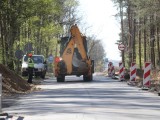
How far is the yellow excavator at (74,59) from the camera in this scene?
3359 centimetres

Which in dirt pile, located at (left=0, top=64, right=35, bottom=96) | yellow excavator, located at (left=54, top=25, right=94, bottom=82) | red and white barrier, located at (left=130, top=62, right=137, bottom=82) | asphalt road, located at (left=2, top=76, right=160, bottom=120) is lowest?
asphalt road, located at (left=2, top=76, right=160, bottom=120)

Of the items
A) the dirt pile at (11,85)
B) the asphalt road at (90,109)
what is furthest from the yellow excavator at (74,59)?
the asphalt road at (90,109)

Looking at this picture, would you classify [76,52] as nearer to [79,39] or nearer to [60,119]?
[79,39]

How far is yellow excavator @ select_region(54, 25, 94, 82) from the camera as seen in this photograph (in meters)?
33.6

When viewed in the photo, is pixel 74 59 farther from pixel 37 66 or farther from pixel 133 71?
pixel 37 66

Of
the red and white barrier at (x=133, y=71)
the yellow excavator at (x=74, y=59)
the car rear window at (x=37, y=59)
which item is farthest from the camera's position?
the car rear window at (x=37, y=59)

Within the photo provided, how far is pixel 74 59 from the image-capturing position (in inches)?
1323

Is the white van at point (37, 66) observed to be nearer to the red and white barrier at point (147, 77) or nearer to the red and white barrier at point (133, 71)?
the red and white barrier at point (133, 71)

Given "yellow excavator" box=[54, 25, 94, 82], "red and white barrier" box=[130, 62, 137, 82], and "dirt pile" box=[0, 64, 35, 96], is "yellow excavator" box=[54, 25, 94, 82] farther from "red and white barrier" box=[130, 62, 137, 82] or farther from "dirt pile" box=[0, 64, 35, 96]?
"dirt pile" box=[0, 64, 35, 96]

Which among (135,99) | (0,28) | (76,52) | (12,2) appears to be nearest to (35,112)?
(135,99)

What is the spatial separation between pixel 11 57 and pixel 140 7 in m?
13.2

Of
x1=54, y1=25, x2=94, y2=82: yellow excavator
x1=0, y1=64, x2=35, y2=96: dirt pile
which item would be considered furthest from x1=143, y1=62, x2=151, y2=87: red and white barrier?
x1=54, y1=25, x2=94, y2=82: yellow excavator

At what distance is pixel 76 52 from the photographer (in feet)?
110

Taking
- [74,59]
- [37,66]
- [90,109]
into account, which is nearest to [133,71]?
[74,59]
